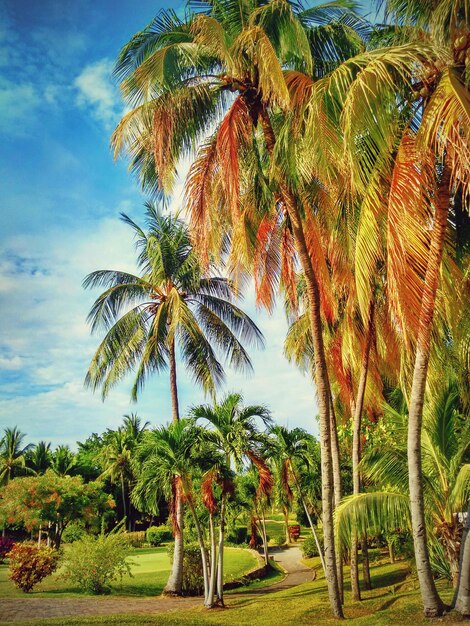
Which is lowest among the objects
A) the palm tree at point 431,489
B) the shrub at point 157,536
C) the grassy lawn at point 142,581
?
the grassy lawn at point 142,581

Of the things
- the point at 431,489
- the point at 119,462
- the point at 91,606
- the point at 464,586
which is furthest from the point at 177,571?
the point at 119,462

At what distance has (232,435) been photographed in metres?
14.8

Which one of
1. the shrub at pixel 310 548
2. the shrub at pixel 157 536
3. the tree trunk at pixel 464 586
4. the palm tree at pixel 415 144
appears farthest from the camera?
the shrub at pixel 157 536

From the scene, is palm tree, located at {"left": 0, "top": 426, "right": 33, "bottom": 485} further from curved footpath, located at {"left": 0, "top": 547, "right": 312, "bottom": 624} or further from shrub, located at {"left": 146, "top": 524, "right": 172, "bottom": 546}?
curved footpath, located at {"left": 0, "top": 547, "right": 312, "bottom": 624}

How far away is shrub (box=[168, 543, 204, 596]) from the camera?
1788 cm

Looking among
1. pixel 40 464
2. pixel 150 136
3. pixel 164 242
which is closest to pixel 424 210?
pixel 150 136

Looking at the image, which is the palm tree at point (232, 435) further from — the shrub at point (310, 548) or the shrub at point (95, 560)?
the shrub at point (310, 548)

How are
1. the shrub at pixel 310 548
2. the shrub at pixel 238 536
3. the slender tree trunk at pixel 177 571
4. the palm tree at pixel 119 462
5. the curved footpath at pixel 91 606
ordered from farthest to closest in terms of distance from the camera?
the palm tree at pixel 119 462, the shrub at pixel 238 536, the shrub at pixel 310 548, the slender tree trunk at pixel 177 571, the curved footpath at pixel 91 606

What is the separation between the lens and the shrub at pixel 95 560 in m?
17.6

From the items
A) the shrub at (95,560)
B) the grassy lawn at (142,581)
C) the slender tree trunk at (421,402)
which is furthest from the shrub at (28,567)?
the slender tree trunk at (421,402)

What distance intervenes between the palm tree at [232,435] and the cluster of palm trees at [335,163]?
120 inches

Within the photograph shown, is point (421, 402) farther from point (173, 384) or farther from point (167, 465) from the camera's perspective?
point (173, 384)

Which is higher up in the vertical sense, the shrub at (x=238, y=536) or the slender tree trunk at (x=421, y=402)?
the slender tree trunk at (x=421, y=402)

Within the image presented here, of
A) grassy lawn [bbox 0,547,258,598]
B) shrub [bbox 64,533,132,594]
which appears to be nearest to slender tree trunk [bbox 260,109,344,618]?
shrub [bbox 64,533,132,594]
